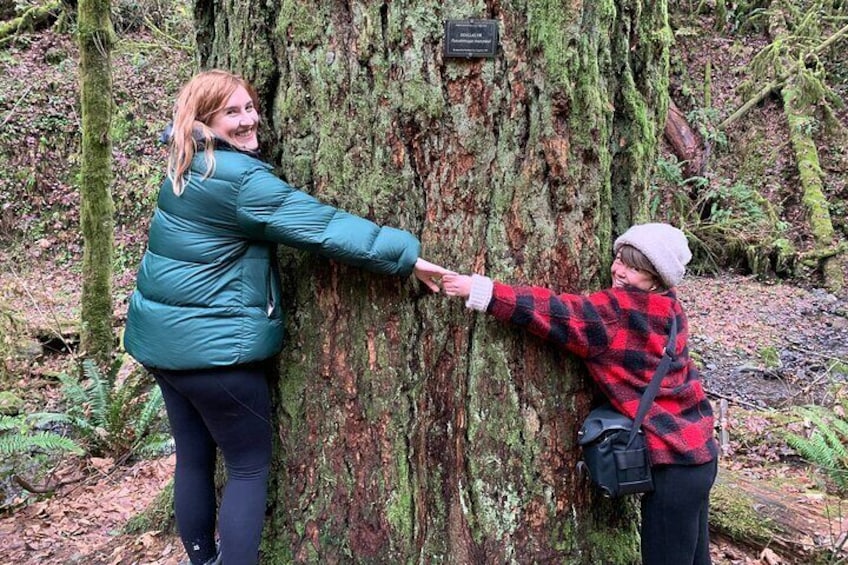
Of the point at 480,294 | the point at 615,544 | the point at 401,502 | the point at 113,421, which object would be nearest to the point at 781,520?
the point at 615,544

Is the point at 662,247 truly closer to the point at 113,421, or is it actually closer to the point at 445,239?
the point at 445,239

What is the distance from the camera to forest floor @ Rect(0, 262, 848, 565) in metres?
3.75

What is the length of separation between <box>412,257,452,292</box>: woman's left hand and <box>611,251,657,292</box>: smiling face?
666 millimetres

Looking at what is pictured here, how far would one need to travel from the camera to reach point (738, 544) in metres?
3.43

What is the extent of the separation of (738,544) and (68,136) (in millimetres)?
13251

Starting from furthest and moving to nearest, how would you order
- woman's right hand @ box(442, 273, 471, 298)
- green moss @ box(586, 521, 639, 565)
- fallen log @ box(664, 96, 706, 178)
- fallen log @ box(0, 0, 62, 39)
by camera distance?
fallen log @ box(0, 0, 62, 39), fallen log @ box(664, 96, 706, 178), green moss @ box(586, 521, 639, 565), woman's right hand @ box(442, 273, 471, 298)

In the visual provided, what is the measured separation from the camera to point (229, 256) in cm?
242

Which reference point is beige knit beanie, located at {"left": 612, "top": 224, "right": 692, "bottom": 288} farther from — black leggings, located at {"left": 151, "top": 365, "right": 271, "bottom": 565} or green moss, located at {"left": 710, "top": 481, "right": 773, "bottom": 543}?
green moss, located at {"left": 710, "top": 481, "right": 773, "bottom": 543}

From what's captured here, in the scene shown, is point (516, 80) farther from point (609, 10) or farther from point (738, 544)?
point (738, 544)

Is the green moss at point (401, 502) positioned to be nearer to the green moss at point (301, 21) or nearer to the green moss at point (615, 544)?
the green moss at point (615, 544)

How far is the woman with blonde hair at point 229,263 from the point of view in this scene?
2314 millimetres

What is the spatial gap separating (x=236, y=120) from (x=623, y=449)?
192 centimetres

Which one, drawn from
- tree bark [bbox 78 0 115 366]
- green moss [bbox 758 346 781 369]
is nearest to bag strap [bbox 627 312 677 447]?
green moss [bbox 758 346 781 369]

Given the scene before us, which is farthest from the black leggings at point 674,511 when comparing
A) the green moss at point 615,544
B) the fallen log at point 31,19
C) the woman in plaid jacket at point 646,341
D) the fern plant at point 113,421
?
the fallen log at point 31,19
